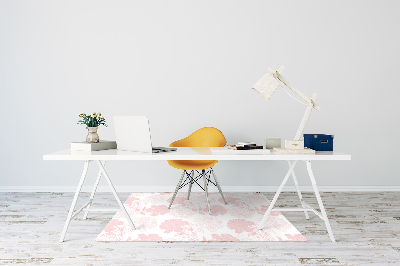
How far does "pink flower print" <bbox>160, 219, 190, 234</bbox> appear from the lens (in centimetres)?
222

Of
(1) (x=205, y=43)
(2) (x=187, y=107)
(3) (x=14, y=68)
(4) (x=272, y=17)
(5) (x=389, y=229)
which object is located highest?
(4) (x=272, y=17)

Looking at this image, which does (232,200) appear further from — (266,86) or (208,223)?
(266,86)

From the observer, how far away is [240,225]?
2.32 metres

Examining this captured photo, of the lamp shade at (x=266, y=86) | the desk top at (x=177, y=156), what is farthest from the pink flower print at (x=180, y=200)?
the lamp shade at (x=266, y=86)

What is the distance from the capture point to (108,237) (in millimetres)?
2078

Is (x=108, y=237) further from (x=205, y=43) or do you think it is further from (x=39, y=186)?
(x=205, y=43)

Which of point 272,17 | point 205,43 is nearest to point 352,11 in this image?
point 272,17

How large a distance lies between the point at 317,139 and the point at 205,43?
76.9 inches

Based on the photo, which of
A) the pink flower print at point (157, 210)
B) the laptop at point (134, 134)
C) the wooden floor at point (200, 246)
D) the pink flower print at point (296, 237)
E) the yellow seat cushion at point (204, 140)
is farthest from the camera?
the yellow seat cushion at point (204, 140)

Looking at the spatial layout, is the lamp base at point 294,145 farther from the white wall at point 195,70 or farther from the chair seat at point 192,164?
the white wall at point 195,70

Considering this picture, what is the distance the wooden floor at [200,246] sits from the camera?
1.76 m

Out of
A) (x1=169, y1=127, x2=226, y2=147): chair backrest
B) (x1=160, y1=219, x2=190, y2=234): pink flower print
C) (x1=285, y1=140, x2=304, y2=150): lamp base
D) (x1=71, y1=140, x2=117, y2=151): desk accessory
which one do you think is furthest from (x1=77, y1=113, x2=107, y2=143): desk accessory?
(x1=285, y1=140, x2=304, y2=150): lamp base

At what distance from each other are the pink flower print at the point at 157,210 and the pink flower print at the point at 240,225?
663 millimetres

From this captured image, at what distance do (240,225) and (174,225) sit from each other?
0.54 meters
